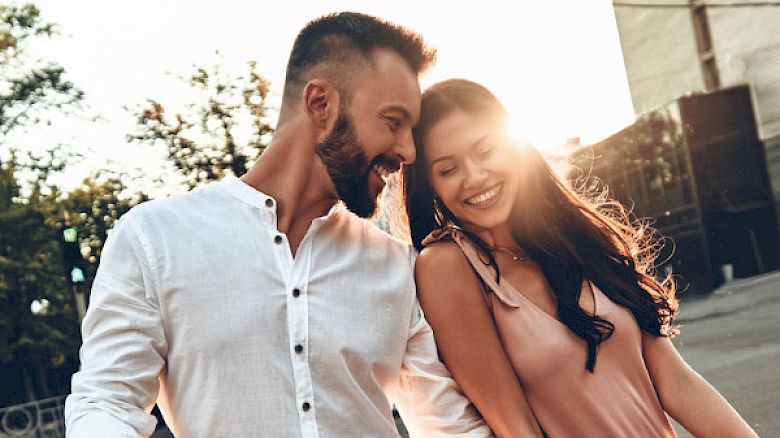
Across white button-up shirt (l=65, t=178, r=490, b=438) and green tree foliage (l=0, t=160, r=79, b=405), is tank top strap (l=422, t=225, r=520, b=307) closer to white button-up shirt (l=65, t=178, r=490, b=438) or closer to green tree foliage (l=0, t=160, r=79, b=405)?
white button-up shirt (l=65, t=178, r=490, b=438)

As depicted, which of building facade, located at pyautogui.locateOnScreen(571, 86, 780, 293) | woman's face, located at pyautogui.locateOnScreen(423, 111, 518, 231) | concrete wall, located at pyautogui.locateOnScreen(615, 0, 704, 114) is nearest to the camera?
woman's face, located at pyautogui.locateOnScreen(423, 111, 518, 231)

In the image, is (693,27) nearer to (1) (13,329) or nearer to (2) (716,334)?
(2) (716,334)

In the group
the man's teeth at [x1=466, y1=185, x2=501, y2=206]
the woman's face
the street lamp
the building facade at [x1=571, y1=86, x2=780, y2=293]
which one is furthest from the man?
the building facade at [x1=571, y1=86, x2=780, y2=293]

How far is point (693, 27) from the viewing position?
3019cm

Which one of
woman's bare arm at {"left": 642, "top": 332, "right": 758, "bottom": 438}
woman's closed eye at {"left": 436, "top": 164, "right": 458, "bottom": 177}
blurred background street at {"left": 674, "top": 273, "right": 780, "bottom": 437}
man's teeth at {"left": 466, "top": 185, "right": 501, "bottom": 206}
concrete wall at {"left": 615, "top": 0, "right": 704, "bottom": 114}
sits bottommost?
blurred background street at {"left": 674, "top": 273, "right": 780, "bottom": 437}

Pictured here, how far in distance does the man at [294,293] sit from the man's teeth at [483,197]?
1.11ft

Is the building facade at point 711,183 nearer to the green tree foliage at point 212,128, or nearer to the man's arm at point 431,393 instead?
the green tree foliage at point 212,128

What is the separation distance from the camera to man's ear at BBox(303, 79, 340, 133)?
113 inches

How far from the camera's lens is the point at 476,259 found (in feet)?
10.0

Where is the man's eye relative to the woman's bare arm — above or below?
above

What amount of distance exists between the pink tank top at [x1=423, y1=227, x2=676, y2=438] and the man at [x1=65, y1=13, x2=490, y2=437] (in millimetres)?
247

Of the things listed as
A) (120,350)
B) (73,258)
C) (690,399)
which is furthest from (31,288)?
(690,399)

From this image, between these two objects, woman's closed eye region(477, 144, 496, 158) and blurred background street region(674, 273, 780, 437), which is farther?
blurred background street region(674, 273, 780, 437)

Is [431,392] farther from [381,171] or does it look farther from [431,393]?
[381,171]
